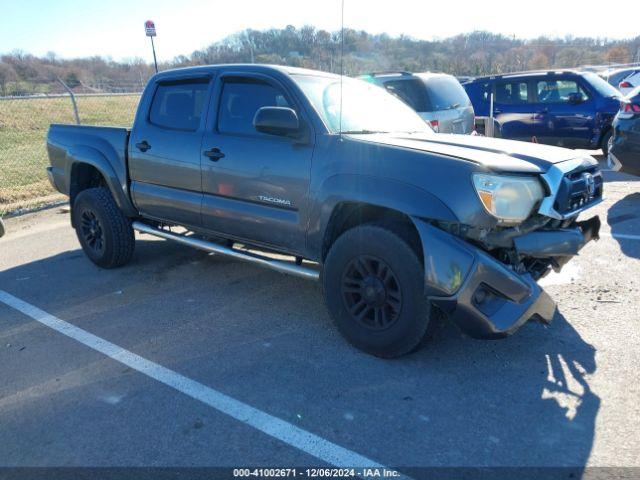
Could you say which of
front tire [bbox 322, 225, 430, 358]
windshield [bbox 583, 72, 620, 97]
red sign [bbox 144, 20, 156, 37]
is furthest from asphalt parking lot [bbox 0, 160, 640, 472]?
red sign [bbox 144, 20, 156, 37]

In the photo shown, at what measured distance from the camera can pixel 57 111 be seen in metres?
23.3

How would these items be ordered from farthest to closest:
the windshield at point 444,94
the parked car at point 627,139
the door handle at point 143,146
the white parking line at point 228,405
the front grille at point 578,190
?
1. the windshield at point 444,94
2. the parked car at point 627,139
3. the door handle at point 143,146
4. the front grille at point 578,190
5. the white parking line at point 228,405

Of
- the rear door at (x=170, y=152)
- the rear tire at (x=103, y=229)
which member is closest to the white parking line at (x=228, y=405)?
the rear tire at (x=103, y=229)

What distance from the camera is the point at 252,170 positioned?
12.9 ft

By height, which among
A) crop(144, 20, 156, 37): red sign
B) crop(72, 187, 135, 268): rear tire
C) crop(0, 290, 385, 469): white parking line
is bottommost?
crop(0, 290, 385, 469): white parking line

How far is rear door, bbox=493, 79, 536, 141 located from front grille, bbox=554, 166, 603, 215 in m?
7.54

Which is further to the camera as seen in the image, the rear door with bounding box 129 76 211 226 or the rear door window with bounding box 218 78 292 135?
the rear door with bounding box 129 76 211 226

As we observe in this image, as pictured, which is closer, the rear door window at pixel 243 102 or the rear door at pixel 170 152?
the rear door window at pixel 243 102

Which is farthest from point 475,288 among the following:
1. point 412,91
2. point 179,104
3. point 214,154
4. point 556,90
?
point 556,90

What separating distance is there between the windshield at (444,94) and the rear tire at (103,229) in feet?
17.3

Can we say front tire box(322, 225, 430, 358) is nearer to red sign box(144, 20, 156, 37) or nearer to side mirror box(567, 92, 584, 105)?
side mirror box(567, 92, 584, 105)

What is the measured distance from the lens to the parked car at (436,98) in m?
8.40

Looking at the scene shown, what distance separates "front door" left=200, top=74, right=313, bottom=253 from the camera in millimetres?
3738

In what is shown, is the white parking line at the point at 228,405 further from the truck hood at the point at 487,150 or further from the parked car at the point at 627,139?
the parked car at the point at 627,139
